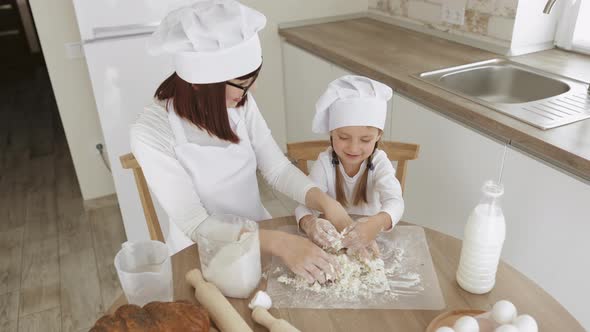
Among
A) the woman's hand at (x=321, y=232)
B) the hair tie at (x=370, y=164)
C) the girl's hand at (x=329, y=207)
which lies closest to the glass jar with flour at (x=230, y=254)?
the woman's hand at (x=321, y=232)

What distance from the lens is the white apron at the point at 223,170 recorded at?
48.9 inches

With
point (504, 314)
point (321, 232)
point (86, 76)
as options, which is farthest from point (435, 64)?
point (86, 76)

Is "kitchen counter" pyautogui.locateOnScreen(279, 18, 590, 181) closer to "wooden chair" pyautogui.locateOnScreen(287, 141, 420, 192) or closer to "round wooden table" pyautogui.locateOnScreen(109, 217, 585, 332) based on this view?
"wooden chair" pyautogui.locateOnScreen(287, 141, 420, 192)

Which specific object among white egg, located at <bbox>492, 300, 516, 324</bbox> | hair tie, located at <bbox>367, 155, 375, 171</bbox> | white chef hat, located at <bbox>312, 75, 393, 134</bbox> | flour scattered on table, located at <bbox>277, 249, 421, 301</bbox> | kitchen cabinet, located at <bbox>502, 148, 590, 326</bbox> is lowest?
kitchen cabinet, located at <bbox>502, 148, 590, 326</bbox>

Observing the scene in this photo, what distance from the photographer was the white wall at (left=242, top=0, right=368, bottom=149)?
8.40 ft

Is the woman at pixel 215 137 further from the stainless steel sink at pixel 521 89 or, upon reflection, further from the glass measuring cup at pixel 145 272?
the stainless steel sink at pixel 521 89

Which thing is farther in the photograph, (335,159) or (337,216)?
(335,159)

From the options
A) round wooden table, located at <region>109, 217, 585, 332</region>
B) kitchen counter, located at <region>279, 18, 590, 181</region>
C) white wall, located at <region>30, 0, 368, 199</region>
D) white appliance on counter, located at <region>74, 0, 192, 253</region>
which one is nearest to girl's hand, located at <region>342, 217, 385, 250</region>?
round wooden table, located at <region>109, 217, 585, 332</region>

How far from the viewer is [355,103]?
1165 millimetres

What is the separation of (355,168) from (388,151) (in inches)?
4.9

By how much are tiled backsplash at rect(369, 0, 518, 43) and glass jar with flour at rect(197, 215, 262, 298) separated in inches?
61.0

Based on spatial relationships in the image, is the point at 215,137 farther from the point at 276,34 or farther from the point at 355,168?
the point at 276,34

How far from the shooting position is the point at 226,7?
1.06 metres

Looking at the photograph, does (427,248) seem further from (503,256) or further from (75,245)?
(75,245)
